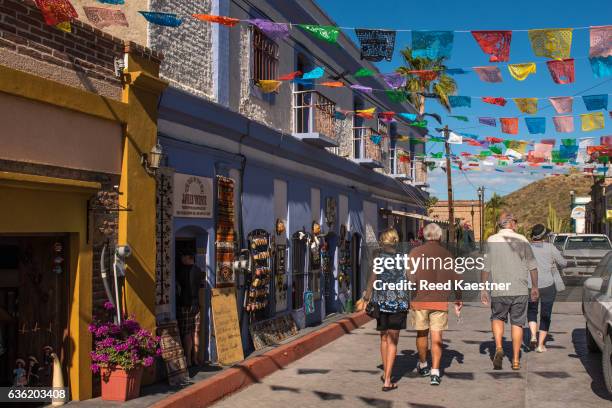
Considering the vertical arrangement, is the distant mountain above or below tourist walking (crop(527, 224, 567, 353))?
above

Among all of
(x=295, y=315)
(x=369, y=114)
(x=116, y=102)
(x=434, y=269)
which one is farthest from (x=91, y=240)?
(x=369, y=114)

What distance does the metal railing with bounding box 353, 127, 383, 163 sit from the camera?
18750 mm

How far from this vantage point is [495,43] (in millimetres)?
10305

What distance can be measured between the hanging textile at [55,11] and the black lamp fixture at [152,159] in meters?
1.86

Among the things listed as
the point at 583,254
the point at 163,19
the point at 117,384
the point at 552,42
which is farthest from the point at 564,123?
the point at 117,384

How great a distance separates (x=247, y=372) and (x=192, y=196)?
7.95ft

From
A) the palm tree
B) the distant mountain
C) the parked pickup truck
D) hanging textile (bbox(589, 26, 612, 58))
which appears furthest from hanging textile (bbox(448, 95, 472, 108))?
the distant mountain

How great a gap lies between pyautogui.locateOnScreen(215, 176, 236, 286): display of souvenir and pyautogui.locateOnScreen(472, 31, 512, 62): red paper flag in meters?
4.21

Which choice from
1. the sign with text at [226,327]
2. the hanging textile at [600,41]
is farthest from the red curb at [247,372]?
the hanging textile at [600,41]

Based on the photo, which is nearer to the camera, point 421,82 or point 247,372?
point 247,372

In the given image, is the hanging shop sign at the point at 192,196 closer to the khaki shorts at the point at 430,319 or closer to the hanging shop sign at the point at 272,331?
the hanging shop sign at the point at 272,331

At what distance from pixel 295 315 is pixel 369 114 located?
5108 millimetres

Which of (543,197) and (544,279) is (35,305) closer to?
(544,279)

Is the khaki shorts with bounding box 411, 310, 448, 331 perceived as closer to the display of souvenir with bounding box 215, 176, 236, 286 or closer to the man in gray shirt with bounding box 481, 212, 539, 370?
the man in gray shirt with bounding box 481, 212, 539, 370
